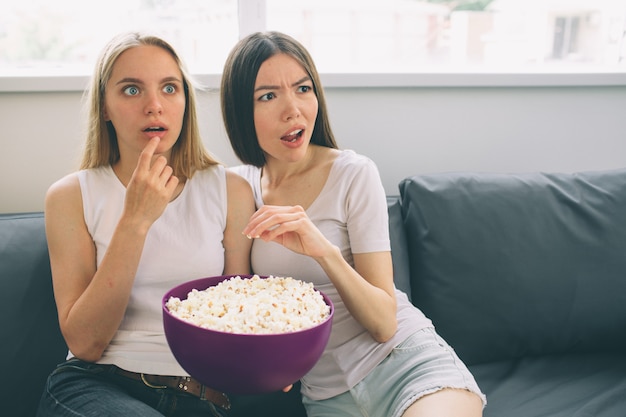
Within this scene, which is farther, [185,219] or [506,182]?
[506,182]

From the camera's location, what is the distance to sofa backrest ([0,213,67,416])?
147cm

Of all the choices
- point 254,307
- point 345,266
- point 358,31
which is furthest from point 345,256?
point 358,31

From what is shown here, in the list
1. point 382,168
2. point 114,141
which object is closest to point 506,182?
point 382,168

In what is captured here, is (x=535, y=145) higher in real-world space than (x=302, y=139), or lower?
lower

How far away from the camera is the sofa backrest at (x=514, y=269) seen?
69.1 inches

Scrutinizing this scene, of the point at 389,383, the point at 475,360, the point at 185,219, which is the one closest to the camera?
the point at 389,383

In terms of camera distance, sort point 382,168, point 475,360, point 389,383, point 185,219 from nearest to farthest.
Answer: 1. point 389,383
2. point 185,219
3. point 475,360
4. point 382,168

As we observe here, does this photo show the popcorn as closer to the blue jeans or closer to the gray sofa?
the blue jeans

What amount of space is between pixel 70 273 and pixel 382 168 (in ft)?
3.88

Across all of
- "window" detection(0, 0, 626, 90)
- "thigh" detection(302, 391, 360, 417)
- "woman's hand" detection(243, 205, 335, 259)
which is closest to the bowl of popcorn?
"woman's hand" detection(243, 205, 335, 259)

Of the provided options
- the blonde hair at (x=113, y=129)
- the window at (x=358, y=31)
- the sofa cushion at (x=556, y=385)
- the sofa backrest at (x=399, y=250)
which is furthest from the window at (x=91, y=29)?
the sofa cushion at (x=556, y=385)

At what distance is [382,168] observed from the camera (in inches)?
85.0

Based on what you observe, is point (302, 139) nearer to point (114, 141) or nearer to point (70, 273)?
point (114, 141)

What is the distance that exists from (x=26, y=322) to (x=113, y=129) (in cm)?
54
